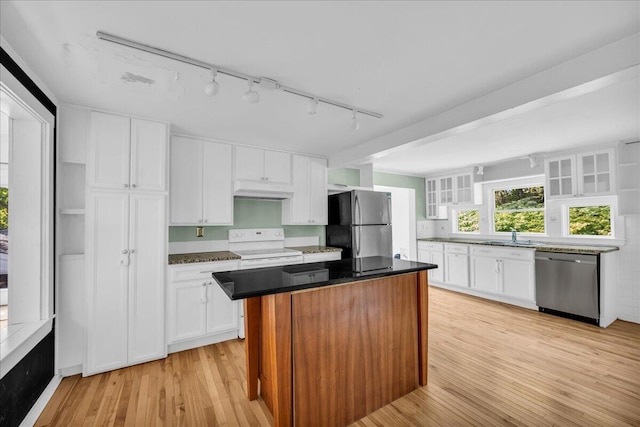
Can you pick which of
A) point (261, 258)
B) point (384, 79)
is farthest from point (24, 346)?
point (384, 79)

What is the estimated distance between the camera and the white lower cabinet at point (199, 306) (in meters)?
2.80

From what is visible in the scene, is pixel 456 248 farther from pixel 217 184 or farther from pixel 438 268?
pixel 217 184

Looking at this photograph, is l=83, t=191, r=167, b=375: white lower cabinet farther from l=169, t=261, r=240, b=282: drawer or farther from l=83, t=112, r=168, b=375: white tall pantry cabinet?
l=169, t=261, r=240, b=282: drawer

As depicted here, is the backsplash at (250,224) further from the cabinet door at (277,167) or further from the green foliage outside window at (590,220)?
the green foliage outside window at (590,220)

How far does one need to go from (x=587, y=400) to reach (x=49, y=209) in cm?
430

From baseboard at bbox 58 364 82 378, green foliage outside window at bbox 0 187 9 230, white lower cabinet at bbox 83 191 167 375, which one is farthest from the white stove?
green foliage outside window at bbox 0 187 9 230

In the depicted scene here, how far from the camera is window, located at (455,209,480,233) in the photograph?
5.52 meters

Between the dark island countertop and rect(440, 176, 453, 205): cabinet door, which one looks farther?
rect(440, 176, 453, 205): cabinet door

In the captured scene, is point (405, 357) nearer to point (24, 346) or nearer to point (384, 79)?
point (384, 79)

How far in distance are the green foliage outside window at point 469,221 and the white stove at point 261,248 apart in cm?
389

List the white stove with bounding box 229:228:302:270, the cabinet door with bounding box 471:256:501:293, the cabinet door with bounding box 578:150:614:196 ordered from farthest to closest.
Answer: the cabinet door with bounding box 471:256:501:293, the cabinet door with bounding box 578:150:614:196, the white stove with bounding box 229:228:302:270

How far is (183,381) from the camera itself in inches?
91.7

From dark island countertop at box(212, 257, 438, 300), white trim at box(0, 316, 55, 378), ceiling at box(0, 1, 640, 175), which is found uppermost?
ceiling at box(0, 1, 640, 175)

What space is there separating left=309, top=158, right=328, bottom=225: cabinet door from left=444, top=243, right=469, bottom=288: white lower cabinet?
255cm
